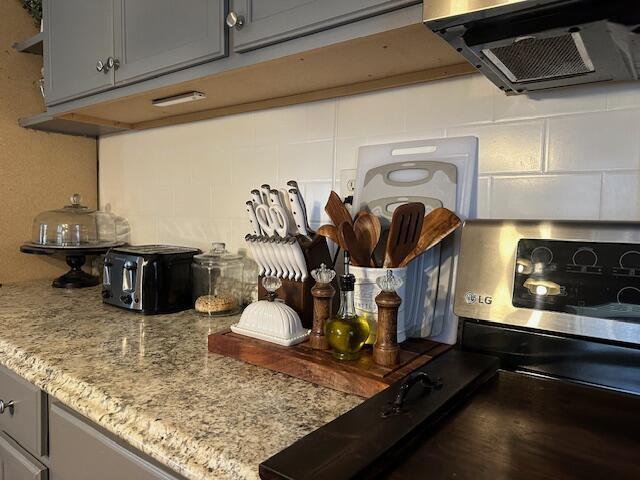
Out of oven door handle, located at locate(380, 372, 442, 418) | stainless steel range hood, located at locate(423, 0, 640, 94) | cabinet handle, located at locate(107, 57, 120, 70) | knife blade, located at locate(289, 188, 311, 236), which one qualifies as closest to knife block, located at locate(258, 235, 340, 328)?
knife blade, located at locate(289, 188, 311, 236)

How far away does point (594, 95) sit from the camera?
867 mm

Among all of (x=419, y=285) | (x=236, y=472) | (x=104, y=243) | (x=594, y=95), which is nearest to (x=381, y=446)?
(x=236, y=472)

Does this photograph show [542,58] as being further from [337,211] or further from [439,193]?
[337,211]

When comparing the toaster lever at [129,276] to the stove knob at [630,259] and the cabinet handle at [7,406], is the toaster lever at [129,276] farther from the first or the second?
the stove knob at [630,259]

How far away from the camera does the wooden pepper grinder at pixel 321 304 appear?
0.87 meters

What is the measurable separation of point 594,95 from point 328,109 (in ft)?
2.08

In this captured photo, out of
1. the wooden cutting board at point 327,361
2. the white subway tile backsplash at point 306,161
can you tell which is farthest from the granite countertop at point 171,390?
the white subway tile backsplash at point 306,161

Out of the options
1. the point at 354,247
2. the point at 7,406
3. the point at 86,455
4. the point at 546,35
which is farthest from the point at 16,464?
the point at 546,35

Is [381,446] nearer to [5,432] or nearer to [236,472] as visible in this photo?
[236,472]

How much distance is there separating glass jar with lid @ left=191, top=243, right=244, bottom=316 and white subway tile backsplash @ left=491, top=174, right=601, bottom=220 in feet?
2.50

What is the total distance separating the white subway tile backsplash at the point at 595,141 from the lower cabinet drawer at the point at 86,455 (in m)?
0.89

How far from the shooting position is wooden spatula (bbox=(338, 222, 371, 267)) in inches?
35.6

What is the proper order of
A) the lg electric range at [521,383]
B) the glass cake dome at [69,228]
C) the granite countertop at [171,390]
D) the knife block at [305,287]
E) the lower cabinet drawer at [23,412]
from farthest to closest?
the glass cake dome at [69,228], the knife block at [305,287], the lower cabinet drawer at [23,412], the granite countertop at [171,390], the lg electric range at [521,383]

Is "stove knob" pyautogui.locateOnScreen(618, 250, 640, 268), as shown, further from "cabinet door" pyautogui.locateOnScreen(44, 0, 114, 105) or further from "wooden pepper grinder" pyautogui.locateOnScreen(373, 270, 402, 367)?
"cabinet door" pyautogui.locateOnScreen(44, 0, 114, 105)
